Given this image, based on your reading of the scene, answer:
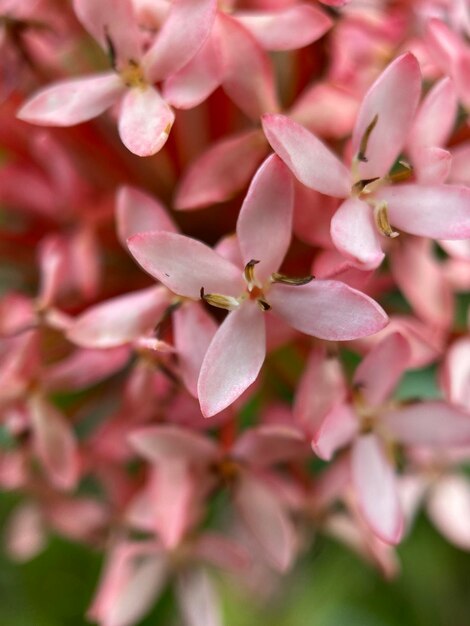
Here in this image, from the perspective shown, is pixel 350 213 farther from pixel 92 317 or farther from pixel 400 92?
pixel 92 317

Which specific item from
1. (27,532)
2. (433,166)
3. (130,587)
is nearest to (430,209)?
(433,166)

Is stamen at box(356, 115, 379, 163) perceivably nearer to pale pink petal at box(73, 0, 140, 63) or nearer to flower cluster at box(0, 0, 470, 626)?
flower cluster at box(0, 0, 470, 626)

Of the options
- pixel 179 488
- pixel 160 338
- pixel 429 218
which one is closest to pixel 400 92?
pixel 429 218

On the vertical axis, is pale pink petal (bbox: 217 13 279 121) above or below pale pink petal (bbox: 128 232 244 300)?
above

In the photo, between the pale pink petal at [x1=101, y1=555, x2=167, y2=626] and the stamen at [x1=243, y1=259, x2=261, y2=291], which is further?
the pale pink petal at [x1=101, y1=555, x2=167, y2=626]

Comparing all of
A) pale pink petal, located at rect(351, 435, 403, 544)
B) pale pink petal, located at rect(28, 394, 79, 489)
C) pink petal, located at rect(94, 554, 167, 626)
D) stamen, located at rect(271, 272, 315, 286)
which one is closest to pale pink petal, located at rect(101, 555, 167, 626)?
pink petal, located at rect(94, 554, 167, 626)

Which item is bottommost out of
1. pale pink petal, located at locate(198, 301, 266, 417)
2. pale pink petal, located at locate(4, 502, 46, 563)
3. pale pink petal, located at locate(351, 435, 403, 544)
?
pale pink petal, located at locate(4, 502, 46, 563)

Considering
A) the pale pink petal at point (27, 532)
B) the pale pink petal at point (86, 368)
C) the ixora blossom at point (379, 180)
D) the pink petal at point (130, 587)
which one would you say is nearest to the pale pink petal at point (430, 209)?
the ixora blossom at point (379, 180)

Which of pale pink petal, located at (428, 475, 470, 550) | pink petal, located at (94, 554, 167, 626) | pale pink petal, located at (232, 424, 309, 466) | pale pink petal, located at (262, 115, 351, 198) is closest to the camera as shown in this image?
pale pink petal, located at (262, 115, 351, 198)

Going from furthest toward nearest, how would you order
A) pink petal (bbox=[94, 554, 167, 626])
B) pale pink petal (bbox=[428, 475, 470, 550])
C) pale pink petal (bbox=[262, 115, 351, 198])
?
pale pink petal (bbox=[428, 475, 470, 550]) < pink petal (bbox=[94, 554, 167, 626]) < pale pink petal (bbox=[262, 115, 351, 198])
